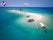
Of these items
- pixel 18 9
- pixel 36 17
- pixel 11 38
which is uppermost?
pixel 18 9

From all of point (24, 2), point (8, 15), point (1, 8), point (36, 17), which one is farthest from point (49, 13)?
point (1, 8)

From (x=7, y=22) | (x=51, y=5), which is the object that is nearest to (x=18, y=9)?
(x=7, y=22)

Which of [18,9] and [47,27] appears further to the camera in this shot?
[18,9]

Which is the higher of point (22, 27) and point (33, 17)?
point (33, 17)

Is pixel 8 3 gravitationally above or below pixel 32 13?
above

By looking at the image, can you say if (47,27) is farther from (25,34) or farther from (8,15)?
(8,15)

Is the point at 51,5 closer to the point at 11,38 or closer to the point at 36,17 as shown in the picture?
the point at 36,17
